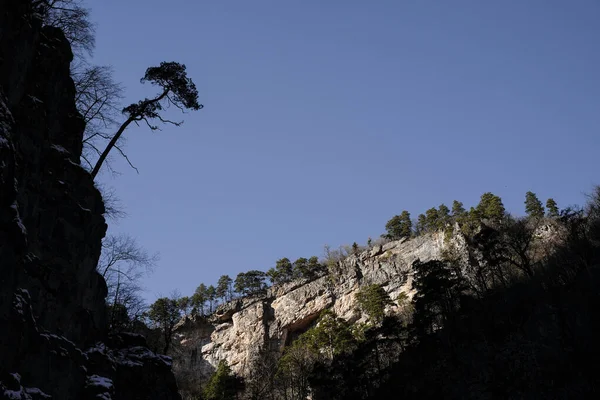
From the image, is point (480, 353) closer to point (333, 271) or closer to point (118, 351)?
point (118, 351)

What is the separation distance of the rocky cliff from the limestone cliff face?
48.0 m

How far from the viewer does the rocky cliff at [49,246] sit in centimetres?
1284

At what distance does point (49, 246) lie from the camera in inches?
670

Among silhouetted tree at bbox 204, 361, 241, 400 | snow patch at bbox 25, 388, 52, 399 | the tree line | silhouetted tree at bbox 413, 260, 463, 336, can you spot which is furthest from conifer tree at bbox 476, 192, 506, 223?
snow patch at bbox 25, 388, 52, 399

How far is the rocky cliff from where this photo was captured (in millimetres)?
12844

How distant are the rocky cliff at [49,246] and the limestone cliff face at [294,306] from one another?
48.0 meters

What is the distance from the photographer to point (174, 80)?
909 inches

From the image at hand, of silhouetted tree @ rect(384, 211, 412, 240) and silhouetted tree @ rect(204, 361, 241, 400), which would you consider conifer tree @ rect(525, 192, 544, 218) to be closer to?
silhouetted tree @ rect(384, 211, 412, 240)

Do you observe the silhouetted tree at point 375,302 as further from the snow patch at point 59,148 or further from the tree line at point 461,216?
the snow patch at point 59,148

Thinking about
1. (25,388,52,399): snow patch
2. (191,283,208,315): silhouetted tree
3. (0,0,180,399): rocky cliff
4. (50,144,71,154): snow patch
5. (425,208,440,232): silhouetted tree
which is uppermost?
(425,208,440,232): silhouetted tree

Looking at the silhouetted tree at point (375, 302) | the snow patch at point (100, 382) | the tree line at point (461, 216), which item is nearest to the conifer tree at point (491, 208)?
the tree line at point (461, 216)

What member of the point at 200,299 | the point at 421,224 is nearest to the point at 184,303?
the point at 200,299

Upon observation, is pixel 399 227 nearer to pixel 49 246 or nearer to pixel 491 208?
pixel 491 208

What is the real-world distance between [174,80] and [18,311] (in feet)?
43.6
